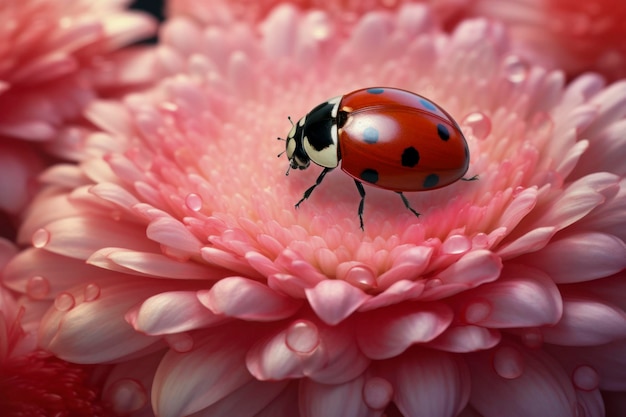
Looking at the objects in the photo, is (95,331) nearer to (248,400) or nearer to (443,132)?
(248,400)

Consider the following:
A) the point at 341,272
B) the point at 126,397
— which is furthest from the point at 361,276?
the point at 126,397

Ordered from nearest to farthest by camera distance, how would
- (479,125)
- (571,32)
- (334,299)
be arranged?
(334,299), (479,125), (571,32)

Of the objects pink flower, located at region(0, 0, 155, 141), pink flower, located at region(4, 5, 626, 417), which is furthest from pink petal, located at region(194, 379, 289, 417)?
pink flower, located at region(0, 0, 155, 141)

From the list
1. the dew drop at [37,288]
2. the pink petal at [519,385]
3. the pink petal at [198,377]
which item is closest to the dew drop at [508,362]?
the pink petal at [519,385]

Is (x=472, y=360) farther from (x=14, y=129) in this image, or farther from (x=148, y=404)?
(x=14, y=129)

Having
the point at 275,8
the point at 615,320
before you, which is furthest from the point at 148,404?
the point at 275,8

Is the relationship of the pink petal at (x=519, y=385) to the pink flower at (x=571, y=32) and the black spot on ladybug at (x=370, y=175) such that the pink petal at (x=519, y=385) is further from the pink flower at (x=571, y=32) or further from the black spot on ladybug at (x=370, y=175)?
the pink flower at (x=571, y=32)
